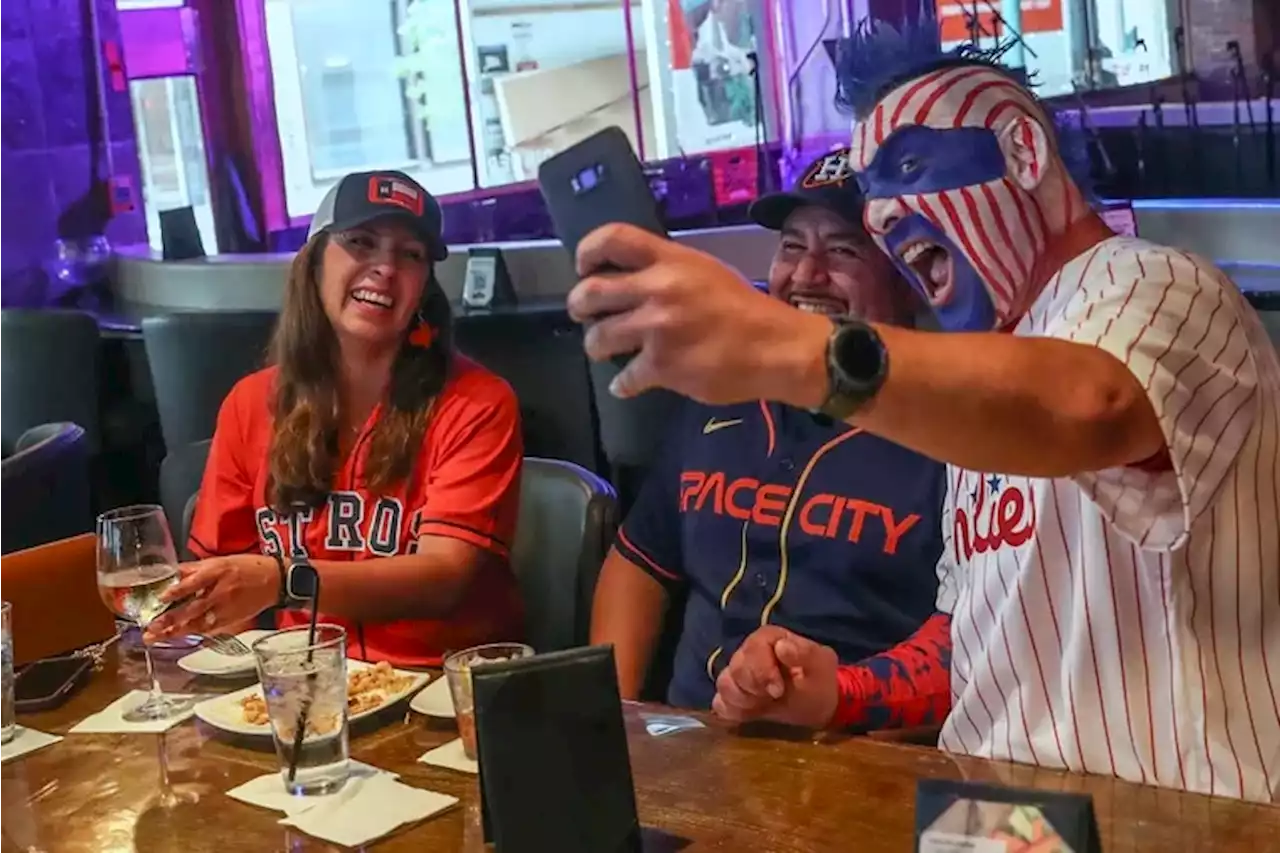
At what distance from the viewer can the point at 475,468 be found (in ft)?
7.43

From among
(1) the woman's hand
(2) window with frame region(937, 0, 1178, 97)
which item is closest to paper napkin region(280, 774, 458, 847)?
(1) the woman's hand

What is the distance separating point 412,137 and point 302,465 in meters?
3.02

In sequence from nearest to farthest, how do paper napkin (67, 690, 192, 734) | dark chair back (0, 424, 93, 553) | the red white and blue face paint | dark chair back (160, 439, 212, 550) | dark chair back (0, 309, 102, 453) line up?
the red white and blue face paint
paper napkin (67, 690, 192, 734)
dark chair back (160, 439, 212, 550)
dark chair back (0, 424, 93, 553)
dark chair back (0, 309, 102, 453)

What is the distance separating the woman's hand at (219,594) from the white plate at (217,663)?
0.03 metres

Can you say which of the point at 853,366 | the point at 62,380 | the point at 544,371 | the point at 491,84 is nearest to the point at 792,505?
the point at 853,366

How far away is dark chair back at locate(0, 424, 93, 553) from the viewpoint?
3008 millimetres

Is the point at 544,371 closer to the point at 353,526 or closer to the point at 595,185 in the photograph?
the point at 353,526

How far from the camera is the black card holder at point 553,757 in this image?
1256mm

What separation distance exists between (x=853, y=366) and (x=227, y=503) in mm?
1509

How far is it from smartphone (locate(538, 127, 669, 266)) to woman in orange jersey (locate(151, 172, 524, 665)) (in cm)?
107

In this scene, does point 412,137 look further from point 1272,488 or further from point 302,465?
point 1272,488

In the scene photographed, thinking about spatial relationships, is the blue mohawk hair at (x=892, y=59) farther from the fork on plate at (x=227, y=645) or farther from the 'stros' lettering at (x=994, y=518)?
the fork on plate at (x=227, y=645)

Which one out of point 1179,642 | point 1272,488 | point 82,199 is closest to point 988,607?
point 1179,642

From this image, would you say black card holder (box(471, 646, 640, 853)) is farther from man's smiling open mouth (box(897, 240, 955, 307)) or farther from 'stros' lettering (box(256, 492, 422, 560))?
'stros' lettering (box(256, 492, 422, 560))
